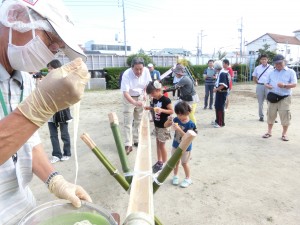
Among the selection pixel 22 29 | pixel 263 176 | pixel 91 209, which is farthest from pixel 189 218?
pixel 22 29

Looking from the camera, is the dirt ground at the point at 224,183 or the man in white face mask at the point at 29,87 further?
the dirt ground at the point at 224,183

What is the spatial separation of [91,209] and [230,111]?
27.6 ft

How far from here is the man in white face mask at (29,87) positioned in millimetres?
879

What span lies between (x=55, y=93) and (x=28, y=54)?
559 mm

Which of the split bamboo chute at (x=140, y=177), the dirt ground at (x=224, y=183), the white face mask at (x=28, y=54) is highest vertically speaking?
the white face mask at (x=28, y=54)

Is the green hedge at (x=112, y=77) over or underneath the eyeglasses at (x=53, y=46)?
underneath

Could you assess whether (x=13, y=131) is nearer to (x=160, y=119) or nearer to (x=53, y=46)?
(x=53, y=46)

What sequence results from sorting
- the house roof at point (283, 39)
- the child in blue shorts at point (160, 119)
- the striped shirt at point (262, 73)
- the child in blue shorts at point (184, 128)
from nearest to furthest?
the child in blue shorts at point (184, 128), the child in blue shorts at point (160, 119), the striped shirt at point (262, 73), the house roof at point (283, 39)

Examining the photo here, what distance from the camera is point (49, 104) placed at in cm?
93

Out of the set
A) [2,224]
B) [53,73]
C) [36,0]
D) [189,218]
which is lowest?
[189,218]

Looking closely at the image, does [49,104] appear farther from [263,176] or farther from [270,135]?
[270,135]

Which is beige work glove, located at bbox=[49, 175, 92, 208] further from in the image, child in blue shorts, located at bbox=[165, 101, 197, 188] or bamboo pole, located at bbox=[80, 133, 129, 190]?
child in blue shorts, located at bbox=[165, 101, 197, 188]

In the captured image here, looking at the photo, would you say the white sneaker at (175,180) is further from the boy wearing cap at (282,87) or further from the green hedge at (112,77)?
the green hedge at (112,77)

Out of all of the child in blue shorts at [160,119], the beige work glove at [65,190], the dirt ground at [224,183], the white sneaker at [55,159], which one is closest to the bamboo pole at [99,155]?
the beige work glove at [65,190]
